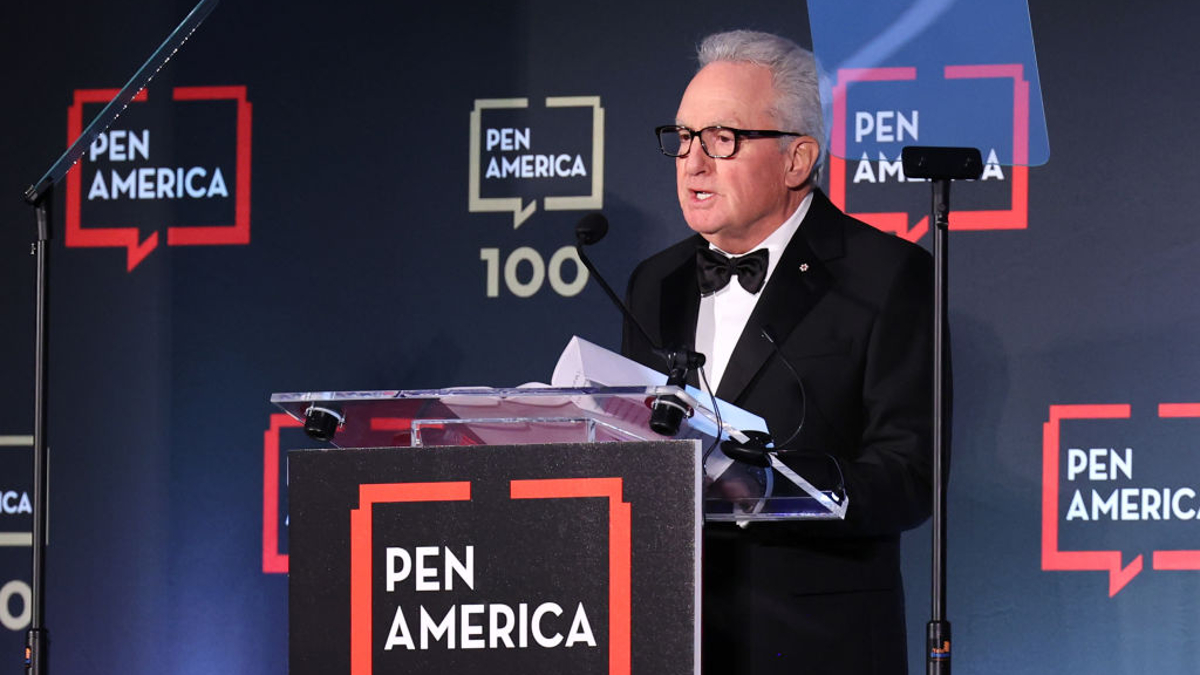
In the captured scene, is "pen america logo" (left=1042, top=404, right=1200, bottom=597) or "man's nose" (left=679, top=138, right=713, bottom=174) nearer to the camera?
"man's nose" (left=679, top=138, right=713, bottom=174)

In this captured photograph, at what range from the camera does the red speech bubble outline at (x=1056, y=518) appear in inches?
139

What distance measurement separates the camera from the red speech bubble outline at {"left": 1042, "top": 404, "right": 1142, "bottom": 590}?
139 inches

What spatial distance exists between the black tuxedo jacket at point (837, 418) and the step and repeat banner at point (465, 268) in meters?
1.05

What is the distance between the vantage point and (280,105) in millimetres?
4023

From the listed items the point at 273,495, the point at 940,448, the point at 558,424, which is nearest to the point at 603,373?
the point at 558,424

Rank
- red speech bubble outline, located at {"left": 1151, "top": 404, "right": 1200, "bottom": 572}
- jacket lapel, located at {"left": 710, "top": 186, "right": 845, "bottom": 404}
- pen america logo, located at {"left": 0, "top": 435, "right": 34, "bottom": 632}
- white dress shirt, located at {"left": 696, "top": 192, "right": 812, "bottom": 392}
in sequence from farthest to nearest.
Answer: pen america logo, located at {"left": 0, "top": 435, "right": 34, "bottom": 632}
red speech bubble outline, located at {"left": 1151, "top": 404, "right": 1200, "bottom": 572}
white dress shirt, located at {"left": 696, "top": 192, "right": 812, "bottom": 392}
jacket lapel, located at {"left": 710, "top": 186, "right": 845, "bottom": 404}

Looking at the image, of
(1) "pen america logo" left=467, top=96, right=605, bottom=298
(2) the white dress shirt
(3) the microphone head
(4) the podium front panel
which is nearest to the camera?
(4) the podium front panel

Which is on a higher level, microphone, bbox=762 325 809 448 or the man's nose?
the man's nose

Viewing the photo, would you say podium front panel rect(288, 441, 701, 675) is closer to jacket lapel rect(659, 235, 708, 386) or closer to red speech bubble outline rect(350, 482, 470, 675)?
red speech bubble outline rect(350, 482, 470, 675)

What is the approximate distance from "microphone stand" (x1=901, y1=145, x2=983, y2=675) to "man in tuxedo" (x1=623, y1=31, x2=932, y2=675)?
8 cm

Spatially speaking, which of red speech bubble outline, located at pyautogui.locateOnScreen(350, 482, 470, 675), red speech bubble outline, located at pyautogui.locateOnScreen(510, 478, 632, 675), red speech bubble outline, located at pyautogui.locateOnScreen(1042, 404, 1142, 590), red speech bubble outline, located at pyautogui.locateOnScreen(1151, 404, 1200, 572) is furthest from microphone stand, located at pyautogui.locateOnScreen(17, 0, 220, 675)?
red speech bubble outline, located at pyautogui.locateOnScreen(1151, 404, 1200, 572)

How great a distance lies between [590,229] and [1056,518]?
5.93 ft

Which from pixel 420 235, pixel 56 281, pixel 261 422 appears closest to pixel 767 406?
pixel 420 235

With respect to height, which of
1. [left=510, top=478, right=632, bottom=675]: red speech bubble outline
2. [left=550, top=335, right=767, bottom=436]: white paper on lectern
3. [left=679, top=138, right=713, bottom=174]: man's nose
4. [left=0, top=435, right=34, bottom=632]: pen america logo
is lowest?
[left=0, top=435, right=34, bottom=632]: pen america logo
